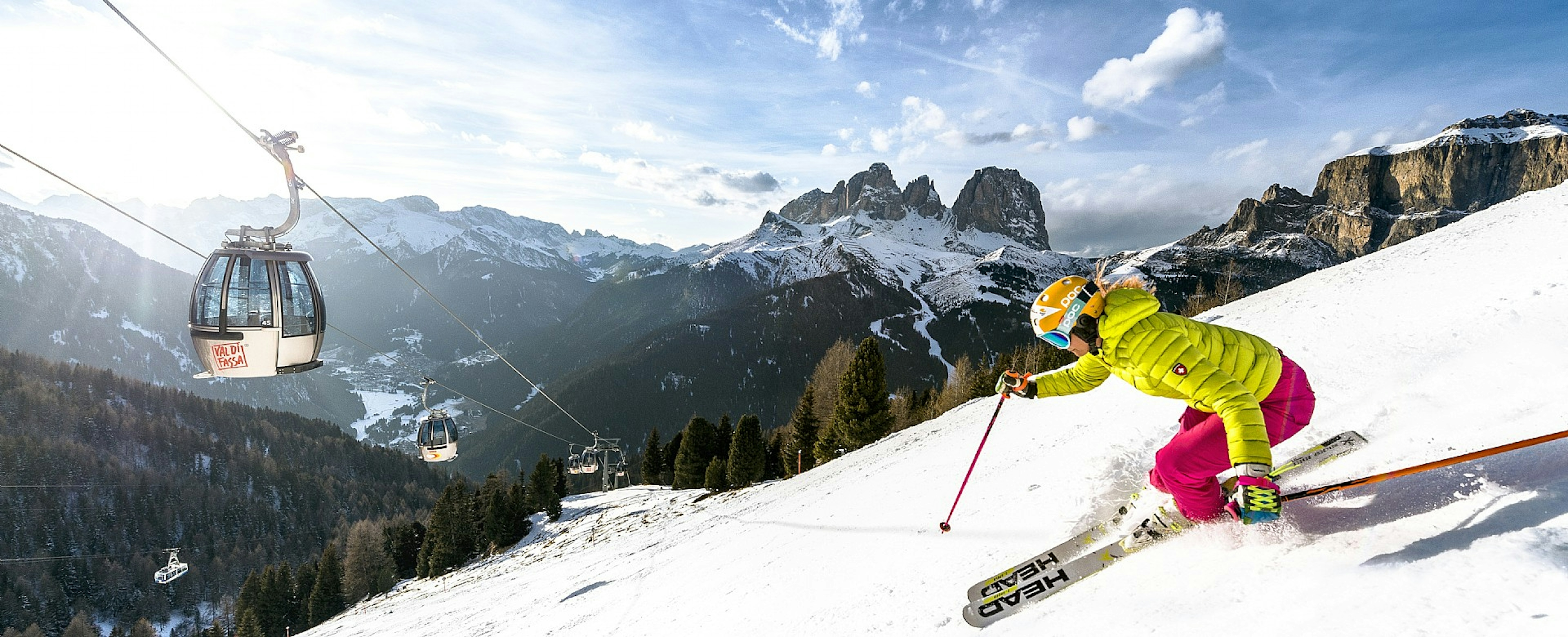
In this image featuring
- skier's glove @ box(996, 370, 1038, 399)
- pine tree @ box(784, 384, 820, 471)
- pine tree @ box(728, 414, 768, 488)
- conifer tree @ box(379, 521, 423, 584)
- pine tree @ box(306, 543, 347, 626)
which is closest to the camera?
skier's glove @ box(996, 370, 1038, 399)

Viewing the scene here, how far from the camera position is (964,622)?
494 cm

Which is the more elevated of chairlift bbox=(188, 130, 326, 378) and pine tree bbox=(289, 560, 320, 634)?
chairlift bbox=(188, 130, 326, 378)

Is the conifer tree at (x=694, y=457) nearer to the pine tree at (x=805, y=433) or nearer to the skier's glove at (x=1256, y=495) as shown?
the pine tree at (x=805, y=433)

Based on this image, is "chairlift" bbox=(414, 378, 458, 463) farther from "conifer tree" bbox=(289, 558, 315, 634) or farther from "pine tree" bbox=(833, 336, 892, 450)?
"conifer tree" bbox=(289, 558, 315, 634)

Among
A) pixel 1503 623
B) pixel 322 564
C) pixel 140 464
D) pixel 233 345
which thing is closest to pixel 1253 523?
pixel 1503 623

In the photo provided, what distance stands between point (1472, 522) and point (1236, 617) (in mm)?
1531

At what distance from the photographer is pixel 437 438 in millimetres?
18906

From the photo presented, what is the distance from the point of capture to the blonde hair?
4887mm

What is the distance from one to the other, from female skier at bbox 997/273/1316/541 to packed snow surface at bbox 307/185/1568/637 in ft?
1.39

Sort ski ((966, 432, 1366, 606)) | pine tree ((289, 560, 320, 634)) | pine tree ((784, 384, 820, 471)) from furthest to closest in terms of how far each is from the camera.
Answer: pine tree ((289, 560, 320, 634)) → pine tree ((784, 384, 820, 471)) → ski ((966, 432, 1366, 606))

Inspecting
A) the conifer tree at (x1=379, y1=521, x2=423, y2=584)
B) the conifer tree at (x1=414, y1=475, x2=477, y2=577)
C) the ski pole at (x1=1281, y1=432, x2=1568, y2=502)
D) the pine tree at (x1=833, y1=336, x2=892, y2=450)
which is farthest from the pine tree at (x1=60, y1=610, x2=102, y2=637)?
the ski pole at (x1=1281, y1=432, x2=1568, y2=502)

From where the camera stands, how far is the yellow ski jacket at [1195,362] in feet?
13.5

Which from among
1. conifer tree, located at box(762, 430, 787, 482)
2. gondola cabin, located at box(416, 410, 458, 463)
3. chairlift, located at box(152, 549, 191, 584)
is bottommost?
chairlift, located at box(152, 549, 191, 584)

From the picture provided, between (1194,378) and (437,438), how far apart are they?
2061 centimetres
